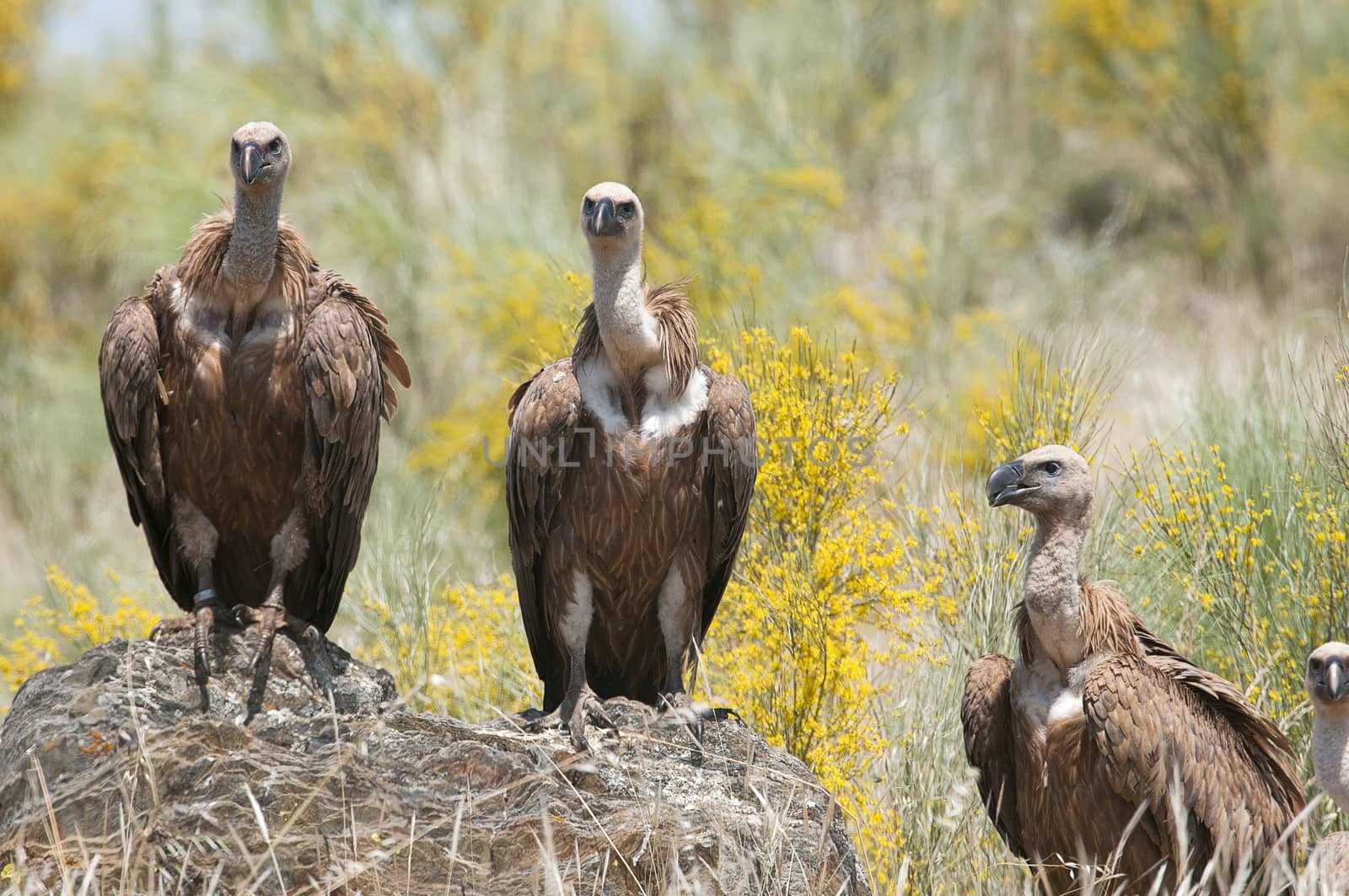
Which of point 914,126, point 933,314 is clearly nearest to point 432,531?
point 933,314

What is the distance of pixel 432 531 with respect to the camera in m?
7.88

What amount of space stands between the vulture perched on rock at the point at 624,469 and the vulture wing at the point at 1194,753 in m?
1.38

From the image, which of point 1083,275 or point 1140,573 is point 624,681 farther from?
point 1083,275

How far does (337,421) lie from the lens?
5.09 meters

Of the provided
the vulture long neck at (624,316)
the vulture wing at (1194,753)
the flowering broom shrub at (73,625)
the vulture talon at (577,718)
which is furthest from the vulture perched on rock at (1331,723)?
the flowering broom shrub at (73,625)

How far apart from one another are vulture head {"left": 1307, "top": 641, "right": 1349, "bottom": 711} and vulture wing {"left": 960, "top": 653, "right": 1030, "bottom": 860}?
3.26 ft

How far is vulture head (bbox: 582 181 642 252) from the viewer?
5105 mm

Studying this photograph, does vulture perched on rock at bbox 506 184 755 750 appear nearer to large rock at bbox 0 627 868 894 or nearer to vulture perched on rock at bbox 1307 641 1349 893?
large rock at bbox 0 627 868 894

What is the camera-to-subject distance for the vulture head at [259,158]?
510cm

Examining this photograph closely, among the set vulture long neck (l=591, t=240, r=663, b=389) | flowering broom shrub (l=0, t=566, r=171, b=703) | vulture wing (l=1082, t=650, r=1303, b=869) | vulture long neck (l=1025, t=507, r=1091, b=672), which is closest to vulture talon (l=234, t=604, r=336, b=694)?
vulture long neck (l=591, t=240, r=663, b=389)

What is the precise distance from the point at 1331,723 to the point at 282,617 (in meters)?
3.52

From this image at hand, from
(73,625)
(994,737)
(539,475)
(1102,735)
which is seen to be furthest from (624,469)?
(73,625)

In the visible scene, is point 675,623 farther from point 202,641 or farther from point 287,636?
point 202,641

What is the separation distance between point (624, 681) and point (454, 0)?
9768 mm
